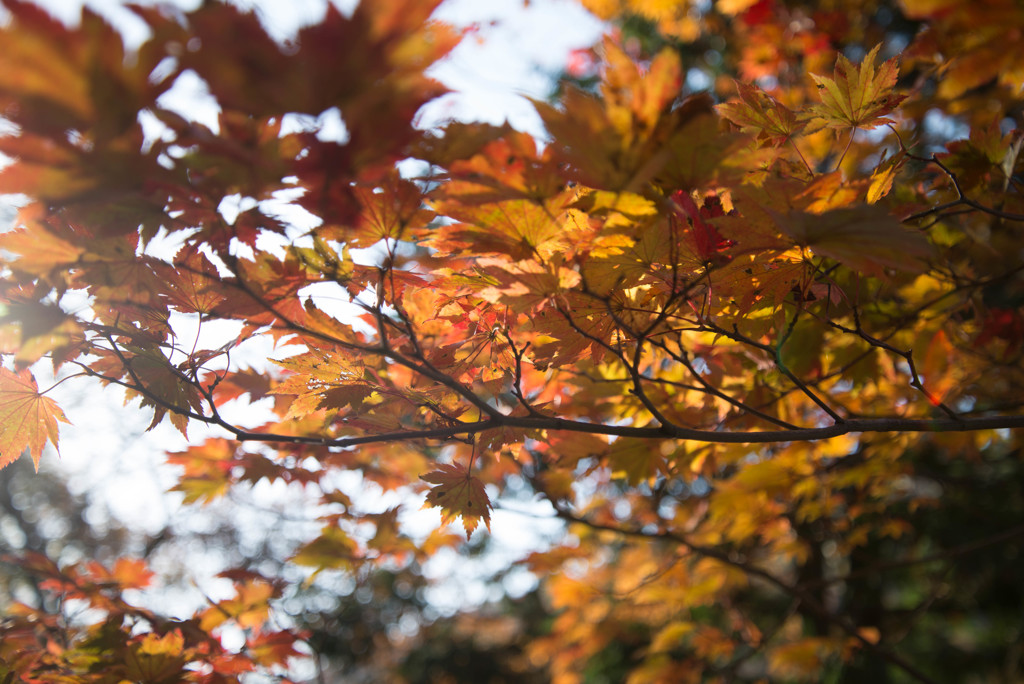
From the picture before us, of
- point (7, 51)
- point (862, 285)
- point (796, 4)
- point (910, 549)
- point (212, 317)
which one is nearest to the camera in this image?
point (7, 51)

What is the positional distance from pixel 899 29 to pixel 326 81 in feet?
17.1

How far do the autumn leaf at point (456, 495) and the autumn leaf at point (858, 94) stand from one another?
3.60ft

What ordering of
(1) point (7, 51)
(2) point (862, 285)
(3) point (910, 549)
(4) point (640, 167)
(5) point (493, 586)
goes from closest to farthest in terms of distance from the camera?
(1) point (7, 51)
(4) point (640, 167)
(2) point (862, 285)
(3) point (910, 549)
(5) point (493, 586)

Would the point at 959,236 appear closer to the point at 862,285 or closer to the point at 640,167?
the point at 862,285

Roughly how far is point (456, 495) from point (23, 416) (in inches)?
40.3

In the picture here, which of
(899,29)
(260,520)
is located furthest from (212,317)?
(260,520)

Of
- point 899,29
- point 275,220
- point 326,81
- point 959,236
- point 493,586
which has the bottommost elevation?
point 326,81

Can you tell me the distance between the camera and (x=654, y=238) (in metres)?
0.86

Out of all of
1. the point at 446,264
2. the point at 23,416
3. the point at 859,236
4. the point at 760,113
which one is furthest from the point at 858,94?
the point at 23,416

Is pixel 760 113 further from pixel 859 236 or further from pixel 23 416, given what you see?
pixel 23 416

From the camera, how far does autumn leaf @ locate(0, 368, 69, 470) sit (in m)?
1.20

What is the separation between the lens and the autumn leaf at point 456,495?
1.19m

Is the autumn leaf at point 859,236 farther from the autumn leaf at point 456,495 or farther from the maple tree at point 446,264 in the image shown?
the autumn leaf at point 456,495

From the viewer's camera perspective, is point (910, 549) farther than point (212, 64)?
Yes
